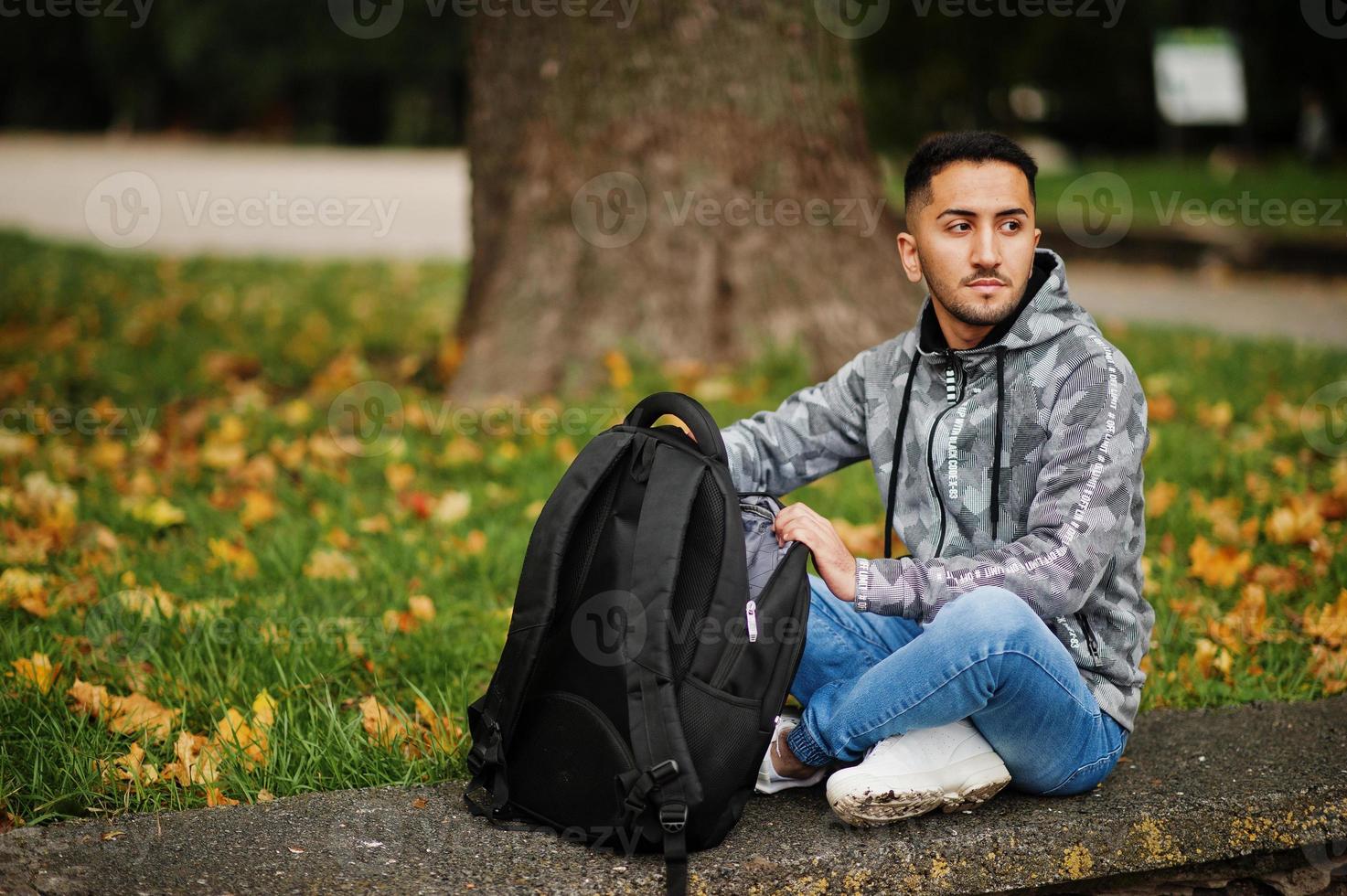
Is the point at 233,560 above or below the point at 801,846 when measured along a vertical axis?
above

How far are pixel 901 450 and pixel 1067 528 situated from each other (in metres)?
0.41

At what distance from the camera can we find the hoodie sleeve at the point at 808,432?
2.51m

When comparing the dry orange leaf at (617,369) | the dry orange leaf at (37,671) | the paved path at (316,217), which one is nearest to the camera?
the dry orange leaf at (37,671)

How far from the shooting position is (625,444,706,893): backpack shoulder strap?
77.9 inches

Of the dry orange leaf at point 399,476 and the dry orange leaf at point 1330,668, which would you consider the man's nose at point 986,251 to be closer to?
the dry orange leaf at point 1330,668

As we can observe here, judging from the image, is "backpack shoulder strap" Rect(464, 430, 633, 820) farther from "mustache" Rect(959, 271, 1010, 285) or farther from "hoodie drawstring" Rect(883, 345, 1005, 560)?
→ "mustache" Rect(959, 271, 1010, 285)

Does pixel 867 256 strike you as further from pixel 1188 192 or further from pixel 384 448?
pixel 1188 192

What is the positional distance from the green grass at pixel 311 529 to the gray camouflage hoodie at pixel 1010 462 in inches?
27.9

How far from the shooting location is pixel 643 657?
2.01 m

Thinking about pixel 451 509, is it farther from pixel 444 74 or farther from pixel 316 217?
pixel 444 74

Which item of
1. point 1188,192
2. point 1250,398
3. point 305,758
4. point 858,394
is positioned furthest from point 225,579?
point 1188,192

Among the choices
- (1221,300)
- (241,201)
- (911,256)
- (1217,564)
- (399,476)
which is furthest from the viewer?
(241,201)

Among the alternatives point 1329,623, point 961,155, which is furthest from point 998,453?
point 1329,623

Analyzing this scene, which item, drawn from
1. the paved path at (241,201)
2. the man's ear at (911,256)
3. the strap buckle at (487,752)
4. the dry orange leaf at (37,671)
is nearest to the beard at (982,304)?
the man's ear at (911,256)
